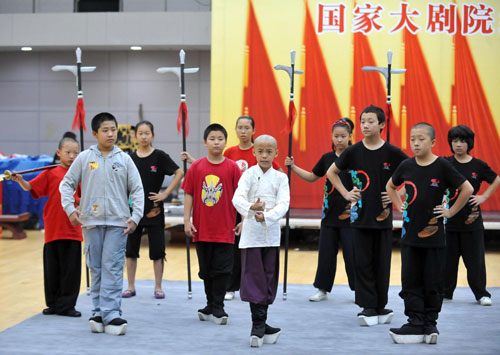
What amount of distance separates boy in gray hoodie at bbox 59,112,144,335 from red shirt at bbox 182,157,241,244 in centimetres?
44

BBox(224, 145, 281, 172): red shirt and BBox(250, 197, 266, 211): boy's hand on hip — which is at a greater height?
BBox(224, 145, 281, 172): red shirt

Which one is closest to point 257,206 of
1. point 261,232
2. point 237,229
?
point 261,232

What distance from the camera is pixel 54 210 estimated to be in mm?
4691

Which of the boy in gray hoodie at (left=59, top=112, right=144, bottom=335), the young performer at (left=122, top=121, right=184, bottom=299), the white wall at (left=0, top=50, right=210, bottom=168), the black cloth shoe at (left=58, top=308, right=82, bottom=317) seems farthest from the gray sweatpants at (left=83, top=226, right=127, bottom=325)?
the white wall at (left=0, top=50, right=210, bottom=168)

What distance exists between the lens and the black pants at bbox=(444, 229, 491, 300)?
17.0 ft

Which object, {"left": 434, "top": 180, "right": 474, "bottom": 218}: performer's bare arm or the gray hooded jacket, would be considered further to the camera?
the gray hooded jacket

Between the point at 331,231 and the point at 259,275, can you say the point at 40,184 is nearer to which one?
the point at 259,275

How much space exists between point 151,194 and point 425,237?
7.35 ft

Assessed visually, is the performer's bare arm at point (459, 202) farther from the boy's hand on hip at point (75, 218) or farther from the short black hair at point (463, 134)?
the boy's hand on hip at point (75, 218)

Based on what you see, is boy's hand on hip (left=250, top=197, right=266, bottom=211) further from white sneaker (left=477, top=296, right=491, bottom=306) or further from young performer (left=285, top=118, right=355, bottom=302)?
white sneaker (left=477, top=296, right=491, bottom=306)

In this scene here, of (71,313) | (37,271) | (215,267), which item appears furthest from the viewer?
(37,271)

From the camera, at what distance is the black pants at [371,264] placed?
4.43m

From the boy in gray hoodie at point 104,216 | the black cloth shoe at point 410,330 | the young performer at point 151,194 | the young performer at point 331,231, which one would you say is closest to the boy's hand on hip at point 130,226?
the boy in gray hoodie at point 104,216

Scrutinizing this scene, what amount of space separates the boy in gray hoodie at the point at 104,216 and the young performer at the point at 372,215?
4.67ft
